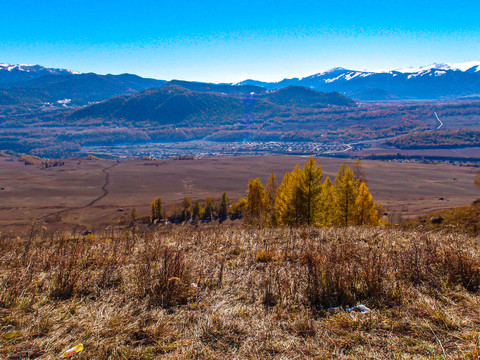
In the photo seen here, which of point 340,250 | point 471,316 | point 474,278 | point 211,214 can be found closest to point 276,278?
point 340,250

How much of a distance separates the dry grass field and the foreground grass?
70.2m

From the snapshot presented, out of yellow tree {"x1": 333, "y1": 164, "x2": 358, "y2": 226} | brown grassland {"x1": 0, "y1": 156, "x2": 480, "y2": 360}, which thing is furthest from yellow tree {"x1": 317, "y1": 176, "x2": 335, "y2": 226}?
brown grassland {"x1": 0, "y1": 156, "x2": 480, "y2": 360}

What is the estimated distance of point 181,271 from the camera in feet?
14.6

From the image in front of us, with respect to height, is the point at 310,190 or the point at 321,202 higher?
the point at 310,190

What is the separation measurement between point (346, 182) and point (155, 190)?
103 m

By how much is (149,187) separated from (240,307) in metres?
127

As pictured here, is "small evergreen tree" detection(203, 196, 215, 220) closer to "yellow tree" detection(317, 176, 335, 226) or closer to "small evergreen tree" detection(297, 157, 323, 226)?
"yellow tree" detection(317, 176, 335, 226)

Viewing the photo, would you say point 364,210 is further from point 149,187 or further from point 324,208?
point 149,187

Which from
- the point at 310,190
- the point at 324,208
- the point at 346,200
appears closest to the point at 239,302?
the point at 310,190

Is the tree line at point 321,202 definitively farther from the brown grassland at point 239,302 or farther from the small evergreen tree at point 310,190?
the brown grassland at point 239,302

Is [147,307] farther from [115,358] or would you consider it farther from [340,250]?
[340,250]

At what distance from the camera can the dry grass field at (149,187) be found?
82562 millimetres

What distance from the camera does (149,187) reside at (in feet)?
407

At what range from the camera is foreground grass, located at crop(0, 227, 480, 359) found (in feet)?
9.73
